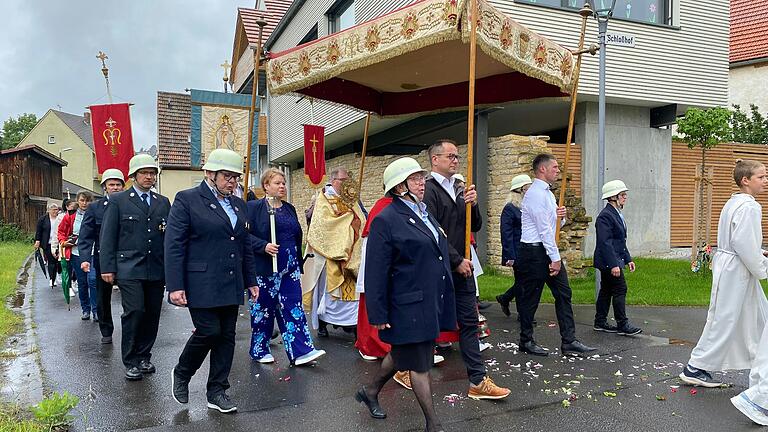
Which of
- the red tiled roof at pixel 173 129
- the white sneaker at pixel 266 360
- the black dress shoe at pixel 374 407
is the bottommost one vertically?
the white sneaker at pixel 266 360

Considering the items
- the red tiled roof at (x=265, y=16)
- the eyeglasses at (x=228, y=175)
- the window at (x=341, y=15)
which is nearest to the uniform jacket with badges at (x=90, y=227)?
the eyeglasses at (x=228, y=175)

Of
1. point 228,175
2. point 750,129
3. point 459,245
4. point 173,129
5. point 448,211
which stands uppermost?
point 173,129

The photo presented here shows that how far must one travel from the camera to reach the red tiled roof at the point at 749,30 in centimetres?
2291

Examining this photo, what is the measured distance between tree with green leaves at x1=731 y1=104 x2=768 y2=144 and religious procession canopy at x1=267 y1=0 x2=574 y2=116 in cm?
1422

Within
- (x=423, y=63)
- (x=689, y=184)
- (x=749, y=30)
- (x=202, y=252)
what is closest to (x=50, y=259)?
(x=423, y=63)

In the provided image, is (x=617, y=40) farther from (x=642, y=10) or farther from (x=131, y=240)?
(x=642, y=10)

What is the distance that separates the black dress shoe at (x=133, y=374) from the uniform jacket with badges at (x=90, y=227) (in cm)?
199

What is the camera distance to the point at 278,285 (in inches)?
241

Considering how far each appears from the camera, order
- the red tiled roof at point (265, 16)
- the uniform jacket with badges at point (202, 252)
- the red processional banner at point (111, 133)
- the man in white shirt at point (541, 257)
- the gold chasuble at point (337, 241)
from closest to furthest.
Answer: the uniform jacket with badges at point (202, 252) → the man in white shirt at point (541, 257) → the gold chasuble at point (337, 241) → the red processional banner at point (111, 133) → the red tiled roof at point (265, 16)

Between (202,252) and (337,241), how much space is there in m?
2.64

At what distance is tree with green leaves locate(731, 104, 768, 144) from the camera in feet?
62.2

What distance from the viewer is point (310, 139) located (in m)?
10.7

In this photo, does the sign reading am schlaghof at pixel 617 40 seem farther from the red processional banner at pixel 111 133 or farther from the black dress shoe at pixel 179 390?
the black dress shoe at pixel 179 390

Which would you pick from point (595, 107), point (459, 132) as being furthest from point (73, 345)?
point (459, 132)
